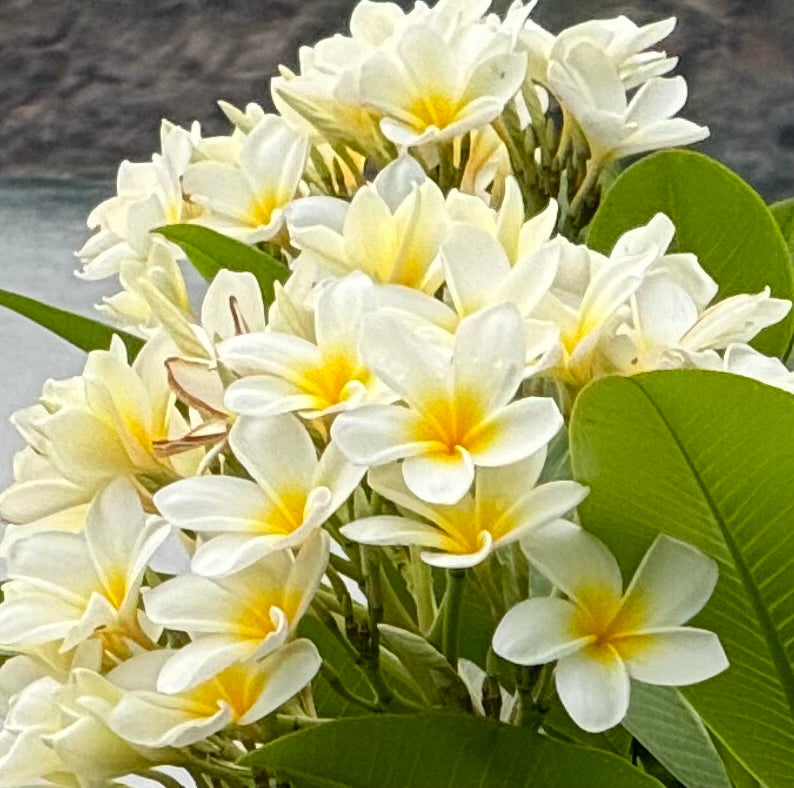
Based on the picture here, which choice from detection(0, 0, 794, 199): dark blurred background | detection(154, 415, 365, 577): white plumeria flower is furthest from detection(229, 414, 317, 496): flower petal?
detection(0, 0, 794, 199): dark blurred background

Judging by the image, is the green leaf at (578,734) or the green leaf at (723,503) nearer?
the green leaf at (723,503)

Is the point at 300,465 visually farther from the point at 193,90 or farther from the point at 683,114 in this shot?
the point at 193,90

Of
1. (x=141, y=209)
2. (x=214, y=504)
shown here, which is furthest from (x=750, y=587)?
(x=141, y=209)

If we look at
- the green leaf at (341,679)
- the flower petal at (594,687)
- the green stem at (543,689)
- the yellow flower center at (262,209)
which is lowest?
the green leaf at (341,679)

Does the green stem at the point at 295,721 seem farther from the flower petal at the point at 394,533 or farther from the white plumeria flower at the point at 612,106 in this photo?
the white plumeria flower at the point at 612,106

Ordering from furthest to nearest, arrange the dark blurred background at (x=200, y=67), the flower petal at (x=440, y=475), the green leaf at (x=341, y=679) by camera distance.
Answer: the dark blurred background at (x=200, y=67)
the green leaf at (x=341, y=679)
the flower petal at (x=440, y=475)

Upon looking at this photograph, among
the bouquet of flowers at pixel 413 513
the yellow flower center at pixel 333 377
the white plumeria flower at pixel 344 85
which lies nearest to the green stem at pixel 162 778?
the bouquet of flowers at pixel 413 513

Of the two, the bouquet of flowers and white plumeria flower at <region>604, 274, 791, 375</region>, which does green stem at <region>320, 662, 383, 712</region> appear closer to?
the bouquet of flowers

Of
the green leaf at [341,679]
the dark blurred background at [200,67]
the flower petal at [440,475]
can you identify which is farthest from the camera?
the dark blurred background at [200,67]
